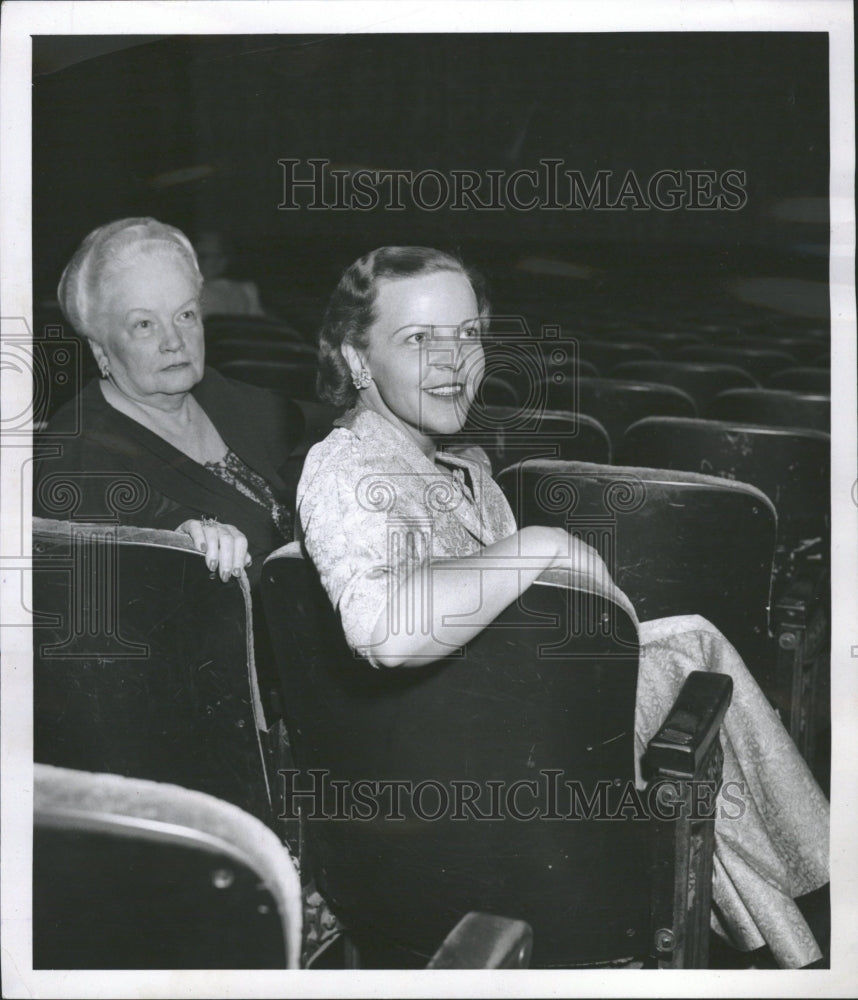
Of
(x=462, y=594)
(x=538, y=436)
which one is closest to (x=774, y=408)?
(x=538, y=436)

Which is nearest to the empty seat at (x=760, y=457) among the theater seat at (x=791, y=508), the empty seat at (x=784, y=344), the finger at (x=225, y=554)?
the theater seat at (x=791, y=508)

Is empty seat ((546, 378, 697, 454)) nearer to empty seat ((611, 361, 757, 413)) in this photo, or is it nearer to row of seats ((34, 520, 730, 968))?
empty seat ((611, 361, 757, 413))

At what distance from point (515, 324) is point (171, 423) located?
523mm

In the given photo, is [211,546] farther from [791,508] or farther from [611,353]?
[791,508]

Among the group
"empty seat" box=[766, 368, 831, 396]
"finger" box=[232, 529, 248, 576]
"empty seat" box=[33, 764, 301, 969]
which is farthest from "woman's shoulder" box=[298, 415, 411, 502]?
"empty seat" box=[766, 368, 831, 396]

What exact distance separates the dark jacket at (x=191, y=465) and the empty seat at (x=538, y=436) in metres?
0.28

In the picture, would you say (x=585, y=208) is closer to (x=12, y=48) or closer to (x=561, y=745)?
(x=561, y=745)

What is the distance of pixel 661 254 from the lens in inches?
58.2

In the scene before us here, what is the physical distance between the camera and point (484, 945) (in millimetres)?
1021

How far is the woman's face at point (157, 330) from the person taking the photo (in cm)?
144

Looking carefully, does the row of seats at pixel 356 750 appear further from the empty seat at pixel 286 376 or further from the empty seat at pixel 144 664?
the empty seat at pixel 286 376

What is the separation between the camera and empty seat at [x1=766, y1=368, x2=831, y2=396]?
1.48 m

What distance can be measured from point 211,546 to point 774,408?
854mm

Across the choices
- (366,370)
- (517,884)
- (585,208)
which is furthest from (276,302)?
(517,884)
